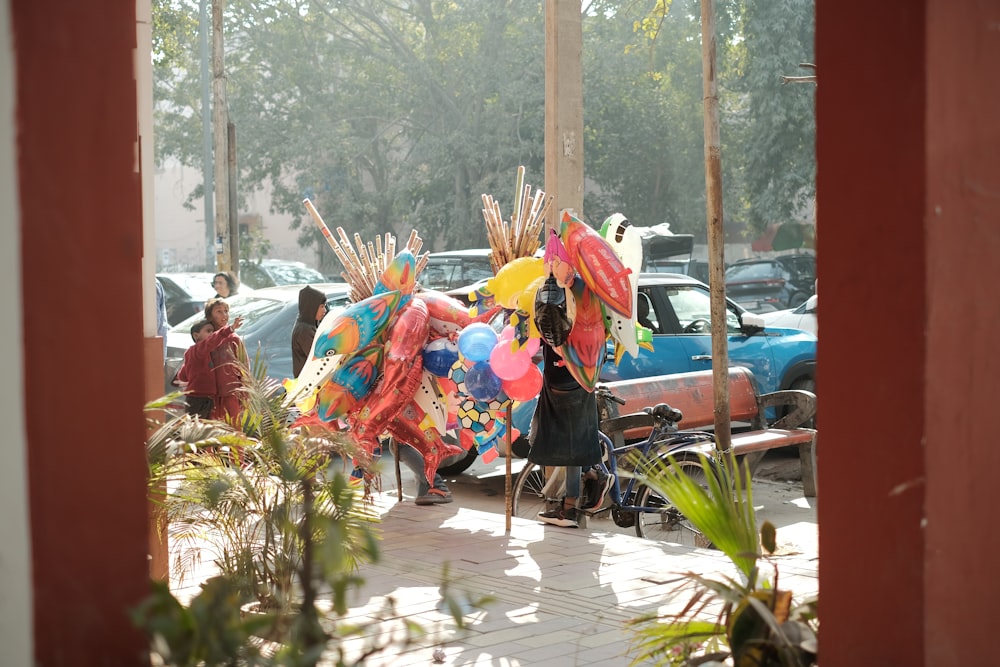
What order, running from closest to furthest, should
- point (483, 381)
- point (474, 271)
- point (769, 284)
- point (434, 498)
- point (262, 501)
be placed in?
point (262, 501), point (483, 381), point (434, 498), point (474, 271), point (769, 284)

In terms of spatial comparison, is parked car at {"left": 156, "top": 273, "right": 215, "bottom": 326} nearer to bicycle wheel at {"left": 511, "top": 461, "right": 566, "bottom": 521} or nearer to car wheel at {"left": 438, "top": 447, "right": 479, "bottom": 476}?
car wheel at {"left": 438, "top": 447, "right": 479, "bottom": 476}

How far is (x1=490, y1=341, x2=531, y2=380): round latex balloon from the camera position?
24.2 ft

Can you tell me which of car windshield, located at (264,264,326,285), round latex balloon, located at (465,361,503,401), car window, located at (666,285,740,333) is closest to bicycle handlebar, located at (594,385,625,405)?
round latex balloon, located at (465,361,503,401)

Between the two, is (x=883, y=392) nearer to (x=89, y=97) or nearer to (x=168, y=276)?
(x=89, y=97)

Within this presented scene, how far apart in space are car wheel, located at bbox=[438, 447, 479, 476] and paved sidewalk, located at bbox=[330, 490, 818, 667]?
1.55 metres

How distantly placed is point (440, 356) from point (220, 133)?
413 inches

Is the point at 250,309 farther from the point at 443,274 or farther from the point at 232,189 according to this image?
the point at 232,189

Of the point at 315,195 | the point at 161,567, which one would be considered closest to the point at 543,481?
the point at 161,567

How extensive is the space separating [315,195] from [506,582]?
1129 inches

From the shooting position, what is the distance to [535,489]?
29.5 ft

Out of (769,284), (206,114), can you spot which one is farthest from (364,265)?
(206,114)

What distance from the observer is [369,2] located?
33625mm

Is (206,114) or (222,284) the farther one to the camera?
(206,114)

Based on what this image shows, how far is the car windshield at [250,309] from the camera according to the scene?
11914 millimetres
